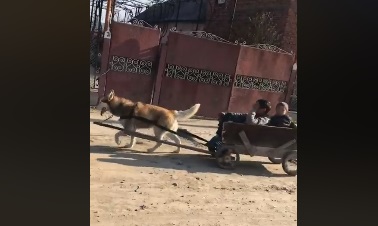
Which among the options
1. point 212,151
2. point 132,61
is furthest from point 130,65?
point 212,151

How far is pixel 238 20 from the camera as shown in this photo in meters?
8.08

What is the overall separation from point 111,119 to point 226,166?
5.35 ft

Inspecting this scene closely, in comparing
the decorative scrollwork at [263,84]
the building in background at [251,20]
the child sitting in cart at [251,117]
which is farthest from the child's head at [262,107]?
the building in background at [251,20]

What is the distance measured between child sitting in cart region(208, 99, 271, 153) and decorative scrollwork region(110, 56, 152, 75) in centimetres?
204

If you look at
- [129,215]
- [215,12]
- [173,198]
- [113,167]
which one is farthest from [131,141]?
[215,12]

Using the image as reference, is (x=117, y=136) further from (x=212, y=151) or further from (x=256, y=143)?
(x=256, y=143)

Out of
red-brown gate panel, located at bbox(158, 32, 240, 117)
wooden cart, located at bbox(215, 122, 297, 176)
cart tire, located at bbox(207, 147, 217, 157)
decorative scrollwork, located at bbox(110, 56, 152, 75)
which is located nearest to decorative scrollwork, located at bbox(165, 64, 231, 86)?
red-brown gate panel, located at bbox(158, 32, 240, 117)

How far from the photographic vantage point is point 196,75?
634 cm

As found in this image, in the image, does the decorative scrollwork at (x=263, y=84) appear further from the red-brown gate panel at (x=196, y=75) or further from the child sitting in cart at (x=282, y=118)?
the child sitting in cart at (x=282, y=118)

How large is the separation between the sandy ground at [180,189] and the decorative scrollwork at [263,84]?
1364 millimetres

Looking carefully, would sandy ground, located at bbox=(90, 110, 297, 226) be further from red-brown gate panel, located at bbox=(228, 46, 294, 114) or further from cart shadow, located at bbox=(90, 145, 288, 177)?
red-brown gate panel, located at bbox=(228, 46, 294, 114)

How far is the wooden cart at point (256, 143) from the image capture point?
4.11m
